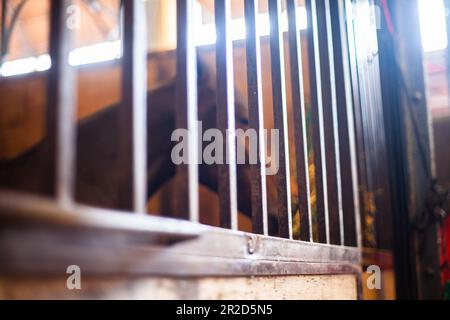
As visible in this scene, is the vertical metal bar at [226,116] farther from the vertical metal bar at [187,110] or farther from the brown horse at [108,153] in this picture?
the brown horse at [108,153]

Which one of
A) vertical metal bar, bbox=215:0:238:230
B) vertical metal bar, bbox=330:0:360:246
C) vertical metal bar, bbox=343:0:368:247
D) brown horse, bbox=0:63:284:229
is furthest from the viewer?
vertical metal bar, bbox=343:0:368:247

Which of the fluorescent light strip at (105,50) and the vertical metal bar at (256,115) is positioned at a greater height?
the fluorescent light strip at (105,50)

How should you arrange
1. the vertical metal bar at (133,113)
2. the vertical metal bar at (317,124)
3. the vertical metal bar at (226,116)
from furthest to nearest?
the vertical metal bar at (317,124), the vertical metal bar at (226,116), the vertical metal bar at (133,113)

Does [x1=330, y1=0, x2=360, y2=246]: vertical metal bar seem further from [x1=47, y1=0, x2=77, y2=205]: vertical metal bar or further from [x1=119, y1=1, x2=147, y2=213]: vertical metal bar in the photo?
[x1=47, y1=0, x2=77, y2=205]: vertical metal bar

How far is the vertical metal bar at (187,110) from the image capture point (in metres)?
0.99

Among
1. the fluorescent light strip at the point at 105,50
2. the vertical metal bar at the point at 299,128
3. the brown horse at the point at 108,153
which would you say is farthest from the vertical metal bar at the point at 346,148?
the fluorescent light strip at the point at 105,50

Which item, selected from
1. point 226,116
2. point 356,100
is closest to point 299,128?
point 226,116

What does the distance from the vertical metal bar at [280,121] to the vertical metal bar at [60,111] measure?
3.37 feet

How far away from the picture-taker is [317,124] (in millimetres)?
2031

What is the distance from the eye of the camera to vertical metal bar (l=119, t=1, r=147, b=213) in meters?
0.81

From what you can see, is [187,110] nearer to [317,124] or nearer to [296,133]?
[296,133]

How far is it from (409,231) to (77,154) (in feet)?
5.23

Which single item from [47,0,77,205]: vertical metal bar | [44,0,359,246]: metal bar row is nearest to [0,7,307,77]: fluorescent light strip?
[44,0,359,246]: metal bar row

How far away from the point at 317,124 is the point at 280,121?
41cm
